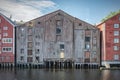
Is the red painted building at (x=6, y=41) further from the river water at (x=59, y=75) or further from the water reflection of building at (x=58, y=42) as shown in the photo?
the river water at (x=59, y=75)

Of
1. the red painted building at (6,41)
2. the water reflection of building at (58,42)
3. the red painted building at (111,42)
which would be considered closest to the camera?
the red painted building at (111,42)

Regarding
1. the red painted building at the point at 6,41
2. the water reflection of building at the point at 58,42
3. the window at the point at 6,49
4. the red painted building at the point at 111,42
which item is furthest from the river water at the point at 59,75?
the window at the point at 6,49

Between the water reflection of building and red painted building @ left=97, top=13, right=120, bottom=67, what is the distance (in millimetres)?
3182

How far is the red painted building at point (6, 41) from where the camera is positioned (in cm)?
6806

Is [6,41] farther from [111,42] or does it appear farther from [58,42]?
[111,42]

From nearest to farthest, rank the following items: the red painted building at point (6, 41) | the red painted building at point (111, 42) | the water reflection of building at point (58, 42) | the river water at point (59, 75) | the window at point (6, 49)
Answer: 1. the river water at point (59, 75)
2. the red painted building at point (111, 42)
3. the red painted building at point (6, 41)
4. the window at point (6, 49)
5. the water reflection of building at point (58, 42)

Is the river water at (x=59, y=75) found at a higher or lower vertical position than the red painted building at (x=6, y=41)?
lower

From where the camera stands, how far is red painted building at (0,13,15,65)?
68062mm

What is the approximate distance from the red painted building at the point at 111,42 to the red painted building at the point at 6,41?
2422cm

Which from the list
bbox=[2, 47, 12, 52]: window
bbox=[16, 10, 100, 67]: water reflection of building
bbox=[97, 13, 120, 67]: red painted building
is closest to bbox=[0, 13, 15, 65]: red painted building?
bbox=[2, 47, 12, 52]: window

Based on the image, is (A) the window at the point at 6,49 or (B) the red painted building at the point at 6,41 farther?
(A) the window at the point at 6,49

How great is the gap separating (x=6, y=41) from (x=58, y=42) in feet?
45.6

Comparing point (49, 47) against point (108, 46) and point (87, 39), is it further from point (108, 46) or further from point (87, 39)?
point (108, 46)

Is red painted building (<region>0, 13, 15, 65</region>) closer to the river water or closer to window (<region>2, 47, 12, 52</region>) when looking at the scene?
window (<region>2, 47, 12, 52</region>)
